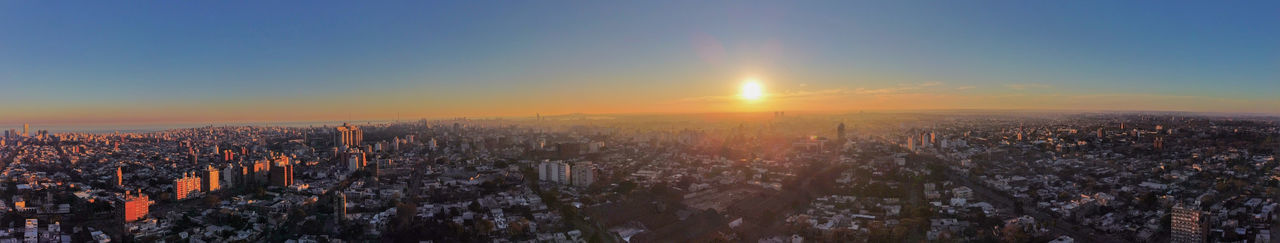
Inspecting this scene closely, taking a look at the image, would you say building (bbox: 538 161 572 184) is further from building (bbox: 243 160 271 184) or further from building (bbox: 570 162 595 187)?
building (bbox: 243 160 271 184)

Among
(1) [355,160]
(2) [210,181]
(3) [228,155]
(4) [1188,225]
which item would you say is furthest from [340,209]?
(3) [228,155]

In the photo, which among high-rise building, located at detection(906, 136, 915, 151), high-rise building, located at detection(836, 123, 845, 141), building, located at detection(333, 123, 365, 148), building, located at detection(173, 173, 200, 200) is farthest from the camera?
building, located at detection(333, 123, 365, 148)

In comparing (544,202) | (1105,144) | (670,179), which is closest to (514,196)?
(544,202)

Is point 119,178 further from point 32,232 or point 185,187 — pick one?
point 32,232

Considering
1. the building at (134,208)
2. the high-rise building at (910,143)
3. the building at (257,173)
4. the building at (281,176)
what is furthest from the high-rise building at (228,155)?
the high-rise building at (910,143)

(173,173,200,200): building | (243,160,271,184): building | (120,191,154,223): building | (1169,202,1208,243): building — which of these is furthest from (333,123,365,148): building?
(1169,202,1208,243): building

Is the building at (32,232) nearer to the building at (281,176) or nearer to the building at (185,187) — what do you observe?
the building at (185,187)
